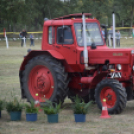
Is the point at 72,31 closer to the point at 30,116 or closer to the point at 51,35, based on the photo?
the point at 51,35

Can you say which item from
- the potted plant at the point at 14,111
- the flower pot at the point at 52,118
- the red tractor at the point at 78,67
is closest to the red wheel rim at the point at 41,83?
the red tractor at the point at 78,67

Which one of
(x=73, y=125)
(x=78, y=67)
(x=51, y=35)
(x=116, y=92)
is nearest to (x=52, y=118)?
(x=73, y=125)

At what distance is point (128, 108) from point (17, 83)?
676 centimetres

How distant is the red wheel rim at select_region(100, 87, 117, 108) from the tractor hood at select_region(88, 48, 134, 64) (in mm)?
753

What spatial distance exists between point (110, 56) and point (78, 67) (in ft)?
2.89

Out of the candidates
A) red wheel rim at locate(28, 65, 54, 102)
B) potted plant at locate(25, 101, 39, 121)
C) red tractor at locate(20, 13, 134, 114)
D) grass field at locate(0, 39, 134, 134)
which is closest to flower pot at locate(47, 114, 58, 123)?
grass field at locate(0, 39, 134, 134)

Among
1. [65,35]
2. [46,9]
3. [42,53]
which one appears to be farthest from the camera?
[46,9]

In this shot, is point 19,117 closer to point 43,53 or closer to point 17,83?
point 43,53

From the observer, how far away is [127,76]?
9.44 meters

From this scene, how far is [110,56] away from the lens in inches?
380

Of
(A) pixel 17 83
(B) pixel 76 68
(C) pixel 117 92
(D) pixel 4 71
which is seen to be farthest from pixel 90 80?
(D) pixel 4 71

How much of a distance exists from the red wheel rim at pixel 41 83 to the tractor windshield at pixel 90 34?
1.21 meters

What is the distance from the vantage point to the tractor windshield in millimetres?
9953

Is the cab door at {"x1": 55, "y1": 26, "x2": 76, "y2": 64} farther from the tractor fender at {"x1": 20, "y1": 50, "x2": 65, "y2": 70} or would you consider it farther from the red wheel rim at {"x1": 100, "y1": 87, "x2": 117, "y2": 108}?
the red wheel rim at {"x1": 100, "y1": 87, "x2": 117, "y2": 108}
